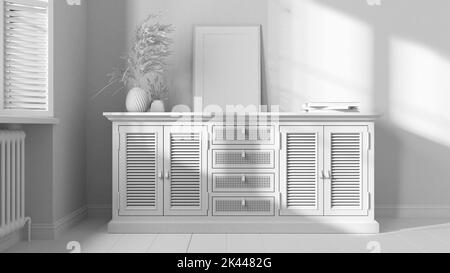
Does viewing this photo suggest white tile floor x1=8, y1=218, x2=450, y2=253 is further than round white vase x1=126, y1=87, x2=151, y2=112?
No

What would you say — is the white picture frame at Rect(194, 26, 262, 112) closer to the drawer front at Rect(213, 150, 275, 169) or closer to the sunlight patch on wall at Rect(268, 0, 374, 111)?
the sunlight patch on wall at Rect(268, 0, 374, 111)

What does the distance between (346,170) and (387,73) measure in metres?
0.98

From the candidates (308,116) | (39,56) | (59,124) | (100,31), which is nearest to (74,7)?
(100,31)

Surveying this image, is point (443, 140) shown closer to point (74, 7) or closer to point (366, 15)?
point (366, 15)

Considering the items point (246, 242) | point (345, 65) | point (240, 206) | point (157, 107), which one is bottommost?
point (246, 242)

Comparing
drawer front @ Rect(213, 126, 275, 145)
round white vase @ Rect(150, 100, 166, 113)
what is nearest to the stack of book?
drawer front @ Rect(213, 126, 275, 145)

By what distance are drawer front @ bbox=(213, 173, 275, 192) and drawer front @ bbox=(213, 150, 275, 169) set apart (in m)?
0.06

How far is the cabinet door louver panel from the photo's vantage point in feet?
9.75

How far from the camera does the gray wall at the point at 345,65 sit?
376cm

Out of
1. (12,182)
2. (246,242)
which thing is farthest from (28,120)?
(246,242)

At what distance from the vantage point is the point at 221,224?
128 inches

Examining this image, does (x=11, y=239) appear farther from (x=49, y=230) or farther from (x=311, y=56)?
(x=311, y=56)

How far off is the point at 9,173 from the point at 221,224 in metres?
1.30

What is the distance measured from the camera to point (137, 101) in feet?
11.2
